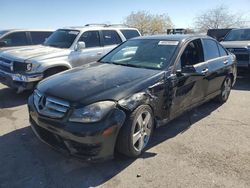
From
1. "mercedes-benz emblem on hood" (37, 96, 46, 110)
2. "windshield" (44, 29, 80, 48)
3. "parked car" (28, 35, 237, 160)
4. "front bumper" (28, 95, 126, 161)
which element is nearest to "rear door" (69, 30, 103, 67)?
"windshield" (44, 29, 80, 48)

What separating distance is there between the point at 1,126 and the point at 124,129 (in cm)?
269

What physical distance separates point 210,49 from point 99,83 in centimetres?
293

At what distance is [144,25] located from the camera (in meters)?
41.1

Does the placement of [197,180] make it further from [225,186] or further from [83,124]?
[83,124]

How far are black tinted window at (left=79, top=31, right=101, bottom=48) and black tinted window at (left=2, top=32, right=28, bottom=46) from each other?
11.8 feet

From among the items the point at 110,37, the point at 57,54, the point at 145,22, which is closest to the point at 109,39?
the point at 110,37

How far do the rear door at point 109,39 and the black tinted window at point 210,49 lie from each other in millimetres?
3248

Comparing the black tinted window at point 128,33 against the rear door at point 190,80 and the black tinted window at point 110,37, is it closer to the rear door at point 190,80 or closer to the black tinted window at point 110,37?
the black tinted window at point 110,37

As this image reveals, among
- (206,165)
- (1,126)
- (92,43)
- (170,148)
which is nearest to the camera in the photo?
(206,165)

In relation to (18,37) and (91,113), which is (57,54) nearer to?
(91,113)

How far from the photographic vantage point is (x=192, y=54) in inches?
195

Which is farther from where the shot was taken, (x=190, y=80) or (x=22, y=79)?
(x=22, y=79)

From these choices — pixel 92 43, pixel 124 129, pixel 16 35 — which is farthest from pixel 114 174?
pixel 16 35

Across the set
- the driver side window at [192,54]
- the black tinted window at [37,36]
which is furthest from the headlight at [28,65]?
the black tinted window at [37,36]
